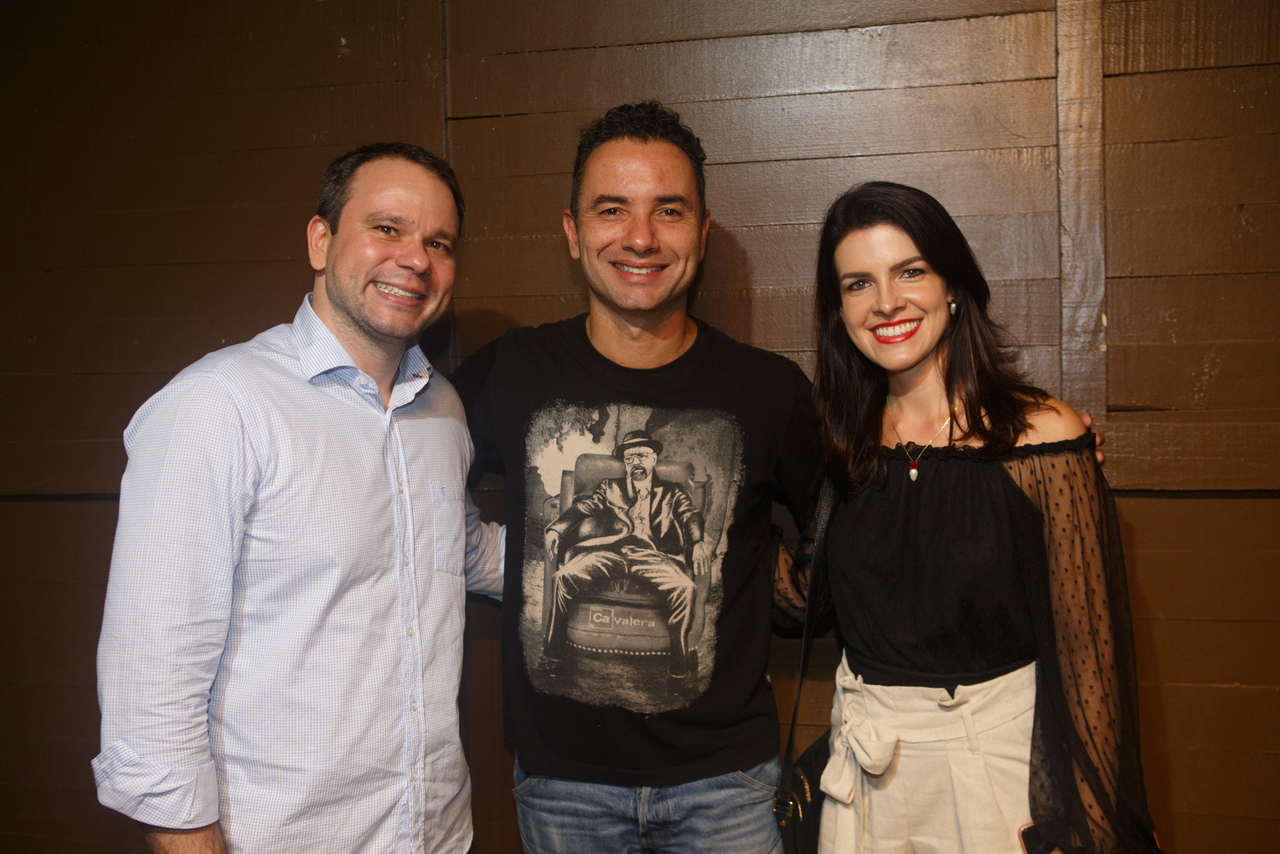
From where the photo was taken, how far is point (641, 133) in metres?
1.79

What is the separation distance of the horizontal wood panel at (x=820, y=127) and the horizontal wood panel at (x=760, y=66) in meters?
0.03

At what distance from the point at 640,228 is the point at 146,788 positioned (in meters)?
1.42

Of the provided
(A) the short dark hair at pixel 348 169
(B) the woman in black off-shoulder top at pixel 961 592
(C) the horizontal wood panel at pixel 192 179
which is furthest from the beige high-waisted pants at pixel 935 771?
(C) the horizontal wood panel at pixel 192 179

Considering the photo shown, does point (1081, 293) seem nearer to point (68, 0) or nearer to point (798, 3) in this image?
point (798, 3)

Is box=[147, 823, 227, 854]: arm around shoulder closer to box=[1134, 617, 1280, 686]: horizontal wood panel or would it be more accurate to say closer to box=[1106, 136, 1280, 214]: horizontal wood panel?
box=[1134, 617, 1280, 686]: horizontal wood panel

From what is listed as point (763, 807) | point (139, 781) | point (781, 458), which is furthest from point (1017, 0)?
point (139, 781)

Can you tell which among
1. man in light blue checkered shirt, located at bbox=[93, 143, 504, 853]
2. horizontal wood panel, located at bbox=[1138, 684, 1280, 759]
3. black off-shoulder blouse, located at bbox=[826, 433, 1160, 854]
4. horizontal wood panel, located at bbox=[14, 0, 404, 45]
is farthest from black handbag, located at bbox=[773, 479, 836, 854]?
horizontal wood panel, located at bbox=[14, 0, 404, 45]

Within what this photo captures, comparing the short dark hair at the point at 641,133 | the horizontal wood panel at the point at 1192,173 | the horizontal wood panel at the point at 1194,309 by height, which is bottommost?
the horizontal wood panel at the point at 1194,309

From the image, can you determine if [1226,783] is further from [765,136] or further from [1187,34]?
[765,136]

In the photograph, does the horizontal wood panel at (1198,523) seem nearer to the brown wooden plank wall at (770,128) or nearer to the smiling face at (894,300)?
the brown wooden plank wall at (770,128)

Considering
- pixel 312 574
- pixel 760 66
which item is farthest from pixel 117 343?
pixel 760 66

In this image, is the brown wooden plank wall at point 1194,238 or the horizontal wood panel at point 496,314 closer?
the brown wooden plank wall at point 1194,238

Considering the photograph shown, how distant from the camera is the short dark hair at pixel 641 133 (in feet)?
5.89

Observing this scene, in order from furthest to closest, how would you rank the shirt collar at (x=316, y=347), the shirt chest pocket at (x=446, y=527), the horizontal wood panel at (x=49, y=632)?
the horizontal wood panel at (x=49, y=632) → the shirt chest pocket at (x=446, y=527) → the shirt collar at (x=316, y=347)
